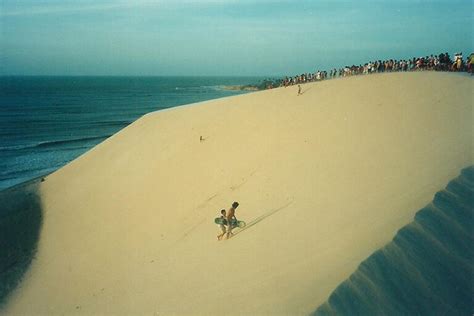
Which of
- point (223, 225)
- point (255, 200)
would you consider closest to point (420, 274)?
point (223, 225)

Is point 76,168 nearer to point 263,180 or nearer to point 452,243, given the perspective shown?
point 263,180

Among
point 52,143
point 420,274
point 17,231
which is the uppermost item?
point 420,274

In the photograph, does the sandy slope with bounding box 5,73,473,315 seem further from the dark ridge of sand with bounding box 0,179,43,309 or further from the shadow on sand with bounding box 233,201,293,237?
the dark ridge of sand with bounding box 0,179,43,309

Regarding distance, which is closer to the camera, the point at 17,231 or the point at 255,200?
the point at 255,200

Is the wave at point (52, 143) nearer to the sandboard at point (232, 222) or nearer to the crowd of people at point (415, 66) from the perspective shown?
the crowd of people at point (415, 66)

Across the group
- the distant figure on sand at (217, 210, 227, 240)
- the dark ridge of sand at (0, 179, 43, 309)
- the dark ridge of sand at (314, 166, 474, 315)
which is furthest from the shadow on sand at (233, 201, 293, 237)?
the dark ridge of sand at (0, 179, 43, 309)

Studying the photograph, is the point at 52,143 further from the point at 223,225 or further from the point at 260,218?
the point at 260,218

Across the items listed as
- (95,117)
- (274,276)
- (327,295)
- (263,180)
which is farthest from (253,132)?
(95,117)
